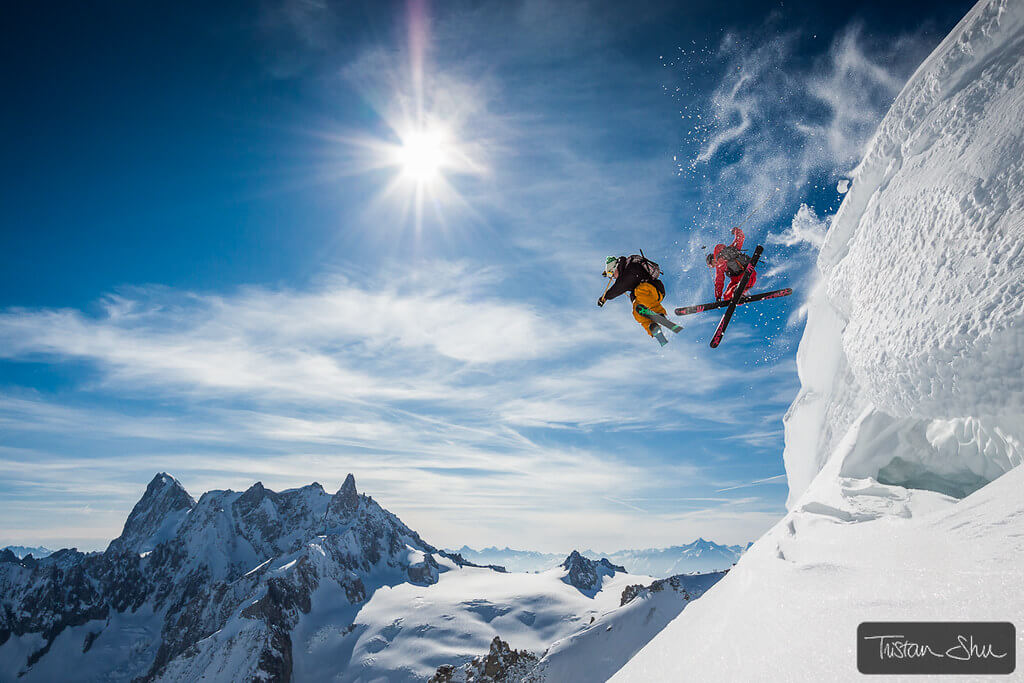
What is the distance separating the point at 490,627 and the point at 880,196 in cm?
17997

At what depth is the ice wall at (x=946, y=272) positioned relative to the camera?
7.23m

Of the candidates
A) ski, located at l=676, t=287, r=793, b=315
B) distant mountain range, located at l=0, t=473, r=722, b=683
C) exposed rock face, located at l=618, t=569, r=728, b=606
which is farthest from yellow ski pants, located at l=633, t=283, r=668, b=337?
exposed rock face, located at l=618, t=569, r=728, b=606

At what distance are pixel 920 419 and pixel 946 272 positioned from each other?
9.97ft

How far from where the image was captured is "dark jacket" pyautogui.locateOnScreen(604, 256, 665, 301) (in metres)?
11.7

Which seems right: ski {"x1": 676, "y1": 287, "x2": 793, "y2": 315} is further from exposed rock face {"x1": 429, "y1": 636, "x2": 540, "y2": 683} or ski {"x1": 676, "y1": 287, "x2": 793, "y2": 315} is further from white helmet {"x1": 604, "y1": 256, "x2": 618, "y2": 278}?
exposed rock face {"x1": 429, "y1": 636, "x2": 540, "y2": 683}

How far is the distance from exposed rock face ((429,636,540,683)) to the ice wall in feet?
221

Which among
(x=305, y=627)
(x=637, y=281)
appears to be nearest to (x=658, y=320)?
(x=637, y=281)

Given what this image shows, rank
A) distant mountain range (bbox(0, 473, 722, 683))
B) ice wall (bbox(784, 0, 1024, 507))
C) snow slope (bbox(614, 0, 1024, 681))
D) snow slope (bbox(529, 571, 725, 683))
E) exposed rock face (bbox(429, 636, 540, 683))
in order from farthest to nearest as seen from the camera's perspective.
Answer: distant mountain range (bbox(0, 473, 722, 683))
snow slope (bbox(529, 571, 725, 683))
exposed rock face (bbox(429, 636, 540, 683))
ice wall (bbox(784, 0, 1024, 507))
snow slope (bbox(614, 0, 1024, 681))

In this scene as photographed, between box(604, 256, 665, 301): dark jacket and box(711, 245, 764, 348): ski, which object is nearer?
box(604, 256, 665, 301): dark jacket

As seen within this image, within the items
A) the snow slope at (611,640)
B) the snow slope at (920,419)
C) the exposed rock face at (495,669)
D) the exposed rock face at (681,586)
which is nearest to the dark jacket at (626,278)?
the snow slope at (920,419)

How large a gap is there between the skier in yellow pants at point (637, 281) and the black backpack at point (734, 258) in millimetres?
2365

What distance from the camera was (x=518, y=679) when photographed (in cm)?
6391

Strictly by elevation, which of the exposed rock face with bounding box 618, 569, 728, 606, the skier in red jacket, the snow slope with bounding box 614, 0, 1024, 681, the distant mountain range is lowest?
the distant mountain range

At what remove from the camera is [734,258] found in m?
13.1
